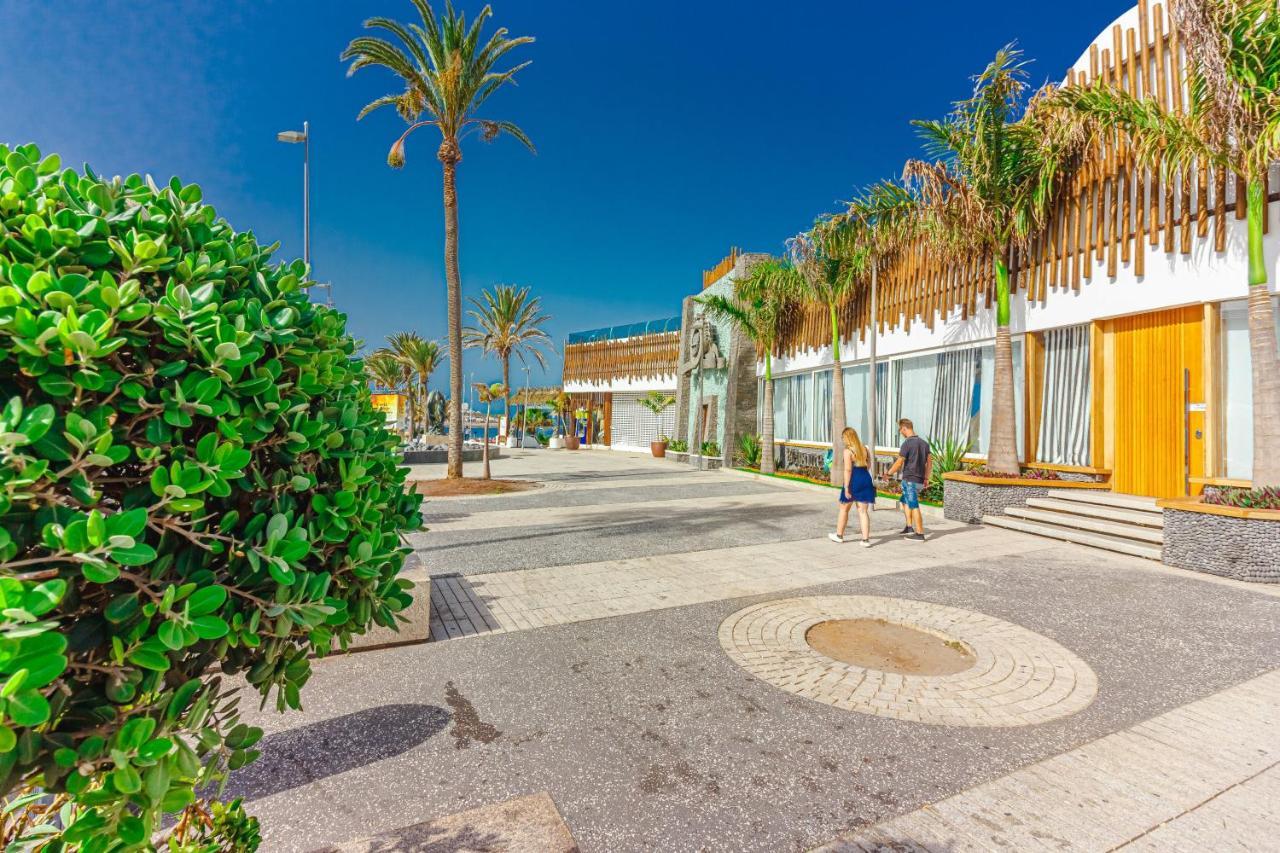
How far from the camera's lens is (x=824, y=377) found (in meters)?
17.8

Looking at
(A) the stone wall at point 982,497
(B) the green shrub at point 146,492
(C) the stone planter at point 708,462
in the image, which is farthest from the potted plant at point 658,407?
(B) the green shrub at point 146,492

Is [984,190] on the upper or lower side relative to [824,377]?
upper

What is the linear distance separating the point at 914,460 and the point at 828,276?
23.3 feet

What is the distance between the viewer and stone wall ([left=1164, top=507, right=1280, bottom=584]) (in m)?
6.62

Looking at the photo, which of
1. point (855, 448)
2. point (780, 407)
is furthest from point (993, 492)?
point (780, 407)

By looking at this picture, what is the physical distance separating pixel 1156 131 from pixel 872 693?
28.3 ft

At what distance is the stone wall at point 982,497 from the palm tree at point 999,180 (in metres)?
0.52

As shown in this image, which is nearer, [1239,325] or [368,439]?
[368,439]

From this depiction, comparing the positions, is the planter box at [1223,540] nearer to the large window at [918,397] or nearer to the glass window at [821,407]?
the large window at [918,397]

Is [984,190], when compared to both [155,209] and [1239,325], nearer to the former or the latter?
[1239,325]

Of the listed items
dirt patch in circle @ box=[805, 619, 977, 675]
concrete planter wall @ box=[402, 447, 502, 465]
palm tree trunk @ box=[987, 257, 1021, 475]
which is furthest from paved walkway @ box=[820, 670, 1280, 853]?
concrete planter wall @ box=[402, 447, 502, 465]

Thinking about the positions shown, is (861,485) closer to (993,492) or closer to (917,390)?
(993,492)

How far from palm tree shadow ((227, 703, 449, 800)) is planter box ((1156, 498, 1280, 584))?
864 centimetres

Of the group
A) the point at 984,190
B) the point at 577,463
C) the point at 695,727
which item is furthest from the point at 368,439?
the point at 577,463
